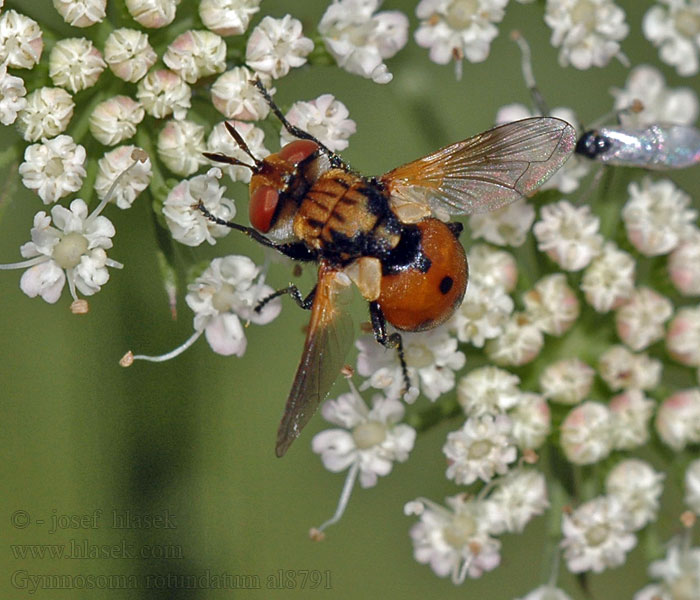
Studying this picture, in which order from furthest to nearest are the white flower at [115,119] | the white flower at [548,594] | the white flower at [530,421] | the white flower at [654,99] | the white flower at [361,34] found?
the white flower at [654,99] → the white flower at [548,594] → the white flower at [530,421] → the white flower at [361,34] → the white flower at [115,119]

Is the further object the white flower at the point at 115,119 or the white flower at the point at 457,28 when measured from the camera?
the white flower at the point at 457,28

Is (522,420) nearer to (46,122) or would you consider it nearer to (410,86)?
(410,86)

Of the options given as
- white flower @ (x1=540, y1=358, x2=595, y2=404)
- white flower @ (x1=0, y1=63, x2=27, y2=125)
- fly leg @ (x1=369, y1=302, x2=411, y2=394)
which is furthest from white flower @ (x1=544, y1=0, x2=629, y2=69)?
white flower @ (x1=0, y1=63, x2=27, y2=125)

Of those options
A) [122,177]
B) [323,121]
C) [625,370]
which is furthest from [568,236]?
[122,177]

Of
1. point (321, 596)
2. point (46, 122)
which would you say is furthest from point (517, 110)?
point (321, 596)

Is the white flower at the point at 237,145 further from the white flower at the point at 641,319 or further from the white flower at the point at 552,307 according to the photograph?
the white flower at the point at 641,319

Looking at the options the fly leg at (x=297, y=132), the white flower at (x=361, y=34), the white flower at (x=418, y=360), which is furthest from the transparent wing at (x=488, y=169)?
the white flower at (x=418, y=360)


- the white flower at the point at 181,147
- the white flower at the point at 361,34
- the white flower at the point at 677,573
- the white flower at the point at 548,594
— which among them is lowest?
the white flower at the point at 548,594
